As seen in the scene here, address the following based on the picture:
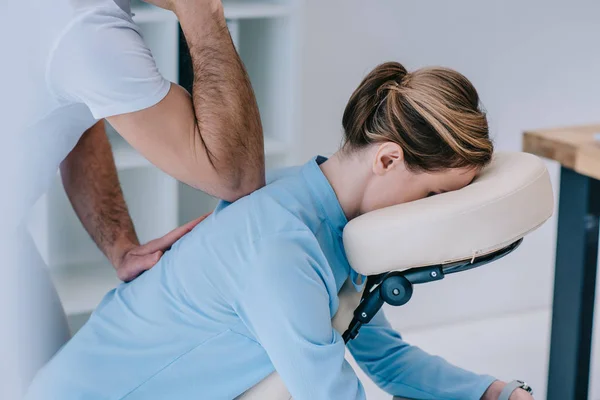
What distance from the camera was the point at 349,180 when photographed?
1.36 meters

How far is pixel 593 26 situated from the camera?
9.64 feet

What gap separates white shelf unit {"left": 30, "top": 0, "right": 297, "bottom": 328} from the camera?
215 cm

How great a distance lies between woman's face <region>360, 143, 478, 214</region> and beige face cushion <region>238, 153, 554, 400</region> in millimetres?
51

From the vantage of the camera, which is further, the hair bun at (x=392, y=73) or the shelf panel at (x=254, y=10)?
the shelf panel at (x=254, y=10)

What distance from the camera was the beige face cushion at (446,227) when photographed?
1.20m

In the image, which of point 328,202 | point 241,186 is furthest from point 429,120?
point 241,186

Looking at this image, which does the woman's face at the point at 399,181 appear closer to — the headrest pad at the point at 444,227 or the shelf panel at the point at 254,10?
the headrest pad at the point at 444,227

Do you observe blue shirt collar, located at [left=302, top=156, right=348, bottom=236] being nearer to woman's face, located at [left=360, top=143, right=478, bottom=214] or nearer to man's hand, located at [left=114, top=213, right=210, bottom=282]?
woman's face, located at [left=360, top=143, right=478, bottom=214]

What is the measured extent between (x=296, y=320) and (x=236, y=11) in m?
1.22

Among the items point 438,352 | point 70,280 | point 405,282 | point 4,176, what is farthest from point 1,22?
point 438,352

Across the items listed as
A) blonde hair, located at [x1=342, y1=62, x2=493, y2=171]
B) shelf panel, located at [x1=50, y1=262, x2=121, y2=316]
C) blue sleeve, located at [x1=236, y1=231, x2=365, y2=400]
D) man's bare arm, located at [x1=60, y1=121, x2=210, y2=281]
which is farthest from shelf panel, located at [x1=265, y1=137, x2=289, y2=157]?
blue sleeve, located at [x1=236, y1=231, x2=365, y2=400]

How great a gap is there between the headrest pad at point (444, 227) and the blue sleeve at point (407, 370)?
376 mm

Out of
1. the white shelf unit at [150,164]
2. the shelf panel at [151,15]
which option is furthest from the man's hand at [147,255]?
the shelf panel at [151,15]

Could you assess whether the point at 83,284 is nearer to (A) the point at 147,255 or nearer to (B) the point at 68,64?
(A) the point at 147,255
